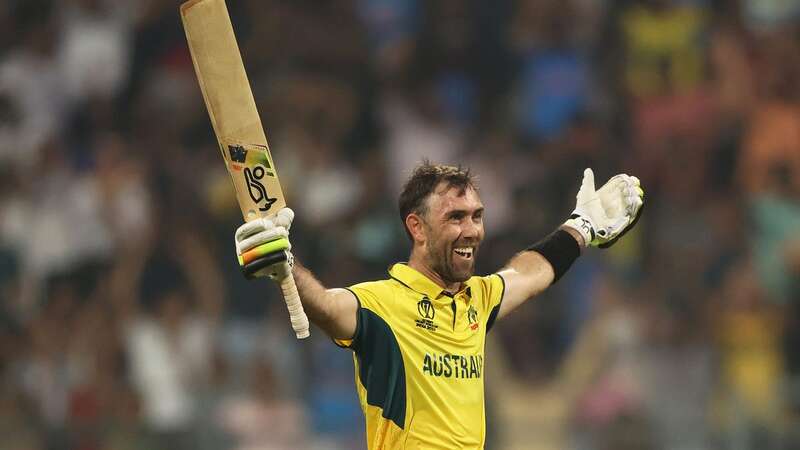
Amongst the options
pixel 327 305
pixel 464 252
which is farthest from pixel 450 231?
pixel 327 305

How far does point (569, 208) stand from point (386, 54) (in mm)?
2492

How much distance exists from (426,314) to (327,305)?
53 centimetres

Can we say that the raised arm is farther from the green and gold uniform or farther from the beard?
the beard

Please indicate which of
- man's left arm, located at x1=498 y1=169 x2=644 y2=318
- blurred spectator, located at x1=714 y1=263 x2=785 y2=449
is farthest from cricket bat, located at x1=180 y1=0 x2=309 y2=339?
blurred spectator, located at x1=714 y1=263 x2=785 y2=449

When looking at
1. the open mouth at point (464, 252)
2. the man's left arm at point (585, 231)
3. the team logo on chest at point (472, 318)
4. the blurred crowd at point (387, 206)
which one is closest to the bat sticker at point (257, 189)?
the open mouth at point (464, 252)

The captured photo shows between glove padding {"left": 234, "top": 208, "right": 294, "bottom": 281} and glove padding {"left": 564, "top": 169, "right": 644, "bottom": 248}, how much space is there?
2015mm

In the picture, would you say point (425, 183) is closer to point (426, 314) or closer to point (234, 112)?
point (426, 314)

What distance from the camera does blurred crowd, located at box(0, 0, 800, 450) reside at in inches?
395

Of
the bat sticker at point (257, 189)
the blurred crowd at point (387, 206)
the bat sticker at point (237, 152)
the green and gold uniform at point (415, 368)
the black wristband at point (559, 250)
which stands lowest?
the green and gold uniform at point (415, 368)

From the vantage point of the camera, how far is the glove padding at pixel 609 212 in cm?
684

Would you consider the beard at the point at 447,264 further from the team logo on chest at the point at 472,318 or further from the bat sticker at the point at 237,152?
the bat sticker at the point at 237,152

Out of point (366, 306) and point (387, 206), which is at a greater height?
point (387, 206)

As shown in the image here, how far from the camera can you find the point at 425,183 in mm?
6062

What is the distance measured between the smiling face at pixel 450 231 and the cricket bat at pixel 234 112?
0.72 meters
